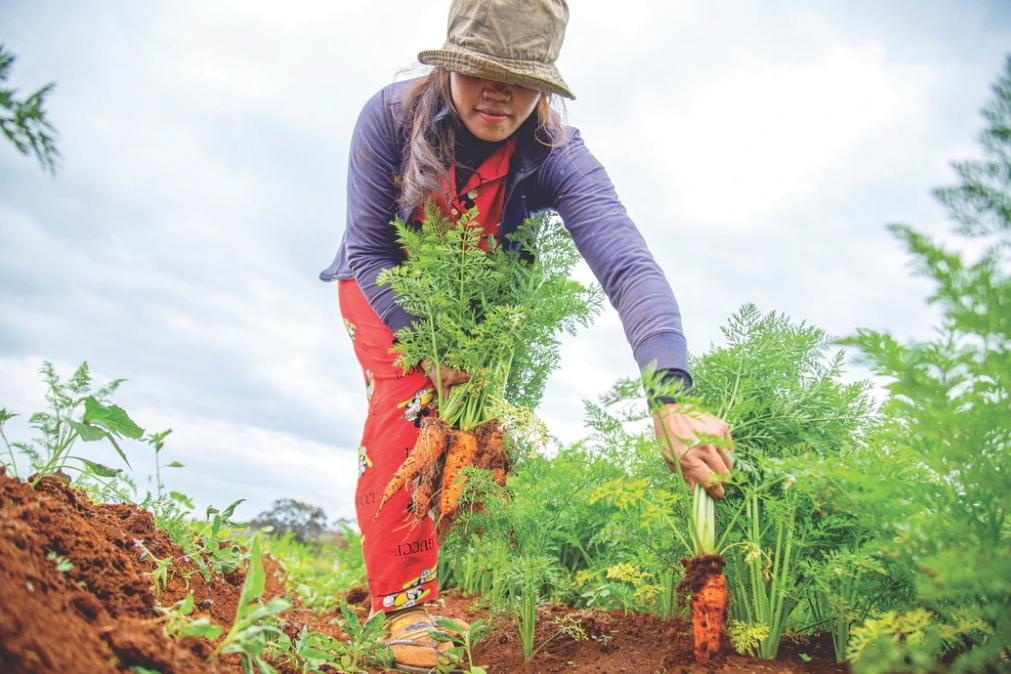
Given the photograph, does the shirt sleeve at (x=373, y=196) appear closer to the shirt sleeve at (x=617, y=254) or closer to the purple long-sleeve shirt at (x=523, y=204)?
the purple long-sleeve shirt at (x=523, y=204)

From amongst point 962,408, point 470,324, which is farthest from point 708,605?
point 470,324

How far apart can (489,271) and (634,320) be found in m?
0.59

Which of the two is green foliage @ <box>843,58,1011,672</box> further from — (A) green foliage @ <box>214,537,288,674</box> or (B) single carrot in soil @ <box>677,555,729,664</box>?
(A) green foliage @ <box>214,537,288,674</box>

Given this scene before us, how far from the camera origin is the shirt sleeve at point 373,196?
305 centimetres

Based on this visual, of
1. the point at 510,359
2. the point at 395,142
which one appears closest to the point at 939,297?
the point at 510,359

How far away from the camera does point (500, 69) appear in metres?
Result: 2.60

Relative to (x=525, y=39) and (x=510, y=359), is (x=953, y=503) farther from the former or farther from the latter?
(x=525, y=39)

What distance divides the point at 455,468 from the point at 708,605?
37.4 inches

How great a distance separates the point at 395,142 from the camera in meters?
3.06

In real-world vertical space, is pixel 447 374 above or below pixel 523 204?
below

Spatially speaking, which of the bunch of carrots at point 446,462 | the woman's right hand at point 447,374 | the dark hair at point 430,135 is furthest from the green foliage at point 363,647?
the dark hair at point 430,135

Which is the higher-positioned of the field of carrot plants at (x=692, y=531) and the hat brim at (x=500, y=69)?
the hat brim at (x=500, y=69)

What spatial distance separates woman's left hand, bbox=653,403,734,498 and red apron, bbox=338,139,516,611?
1071 mm

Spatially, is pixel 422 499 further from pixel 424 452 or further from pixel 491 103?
pixel 491 103
